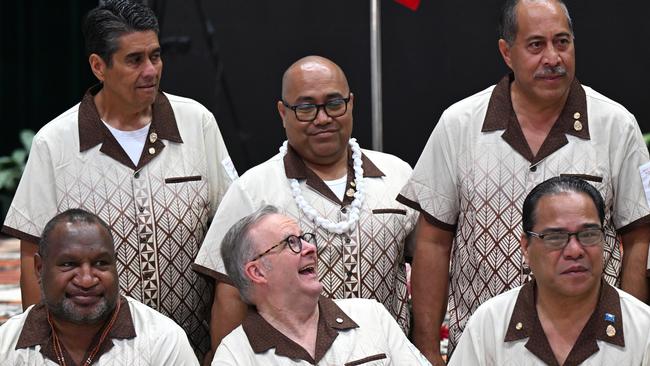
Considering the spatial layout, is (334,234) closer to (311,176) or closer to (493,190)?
(311,176)

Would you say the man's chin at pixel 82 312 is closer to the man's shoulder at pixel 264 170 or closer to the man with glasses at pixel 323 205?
the man with glasses at pixel 323 205

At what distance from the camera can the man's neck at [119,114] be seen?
13.1 feet

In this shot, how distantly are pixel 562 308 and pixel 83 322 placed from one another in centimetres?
122

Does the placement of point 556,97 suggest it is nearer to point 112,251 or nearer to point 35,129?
point 112,251

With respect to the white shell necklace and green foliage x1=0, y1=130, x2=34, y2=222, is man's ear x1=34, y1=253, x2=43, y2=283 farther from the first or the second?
green foliage x1=0, y1=130, x2=34, y2=222

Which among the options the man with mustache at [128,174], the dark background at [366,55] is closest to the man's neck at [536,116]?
the man with mustache at [128,174]

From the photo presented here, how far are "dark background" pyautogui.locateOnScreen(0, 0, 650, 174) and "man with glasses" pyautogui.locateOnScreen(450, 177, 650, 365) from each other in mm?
3441

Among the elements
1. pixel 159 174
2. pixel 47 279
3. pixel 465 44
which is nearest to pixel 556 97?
pixel 159 174

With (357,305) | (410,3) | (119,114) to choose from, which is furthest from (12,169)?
(357,305)

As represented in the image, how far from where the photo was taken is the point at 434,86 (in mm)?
6844

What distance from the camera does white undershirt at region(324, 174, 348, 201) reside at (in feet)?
12.6

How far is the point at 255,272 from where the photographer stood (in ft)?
11.3

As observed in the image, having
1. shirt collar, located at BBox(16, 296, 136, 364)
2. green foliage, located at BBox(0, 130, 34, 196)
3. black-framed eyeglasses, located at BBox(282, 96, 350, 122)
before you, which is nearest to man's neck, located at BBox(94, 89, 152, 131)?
black-framed eyeglasses, located at BBox(282, 96, 350, 122)

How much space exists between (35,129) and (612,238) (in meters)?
6.28
